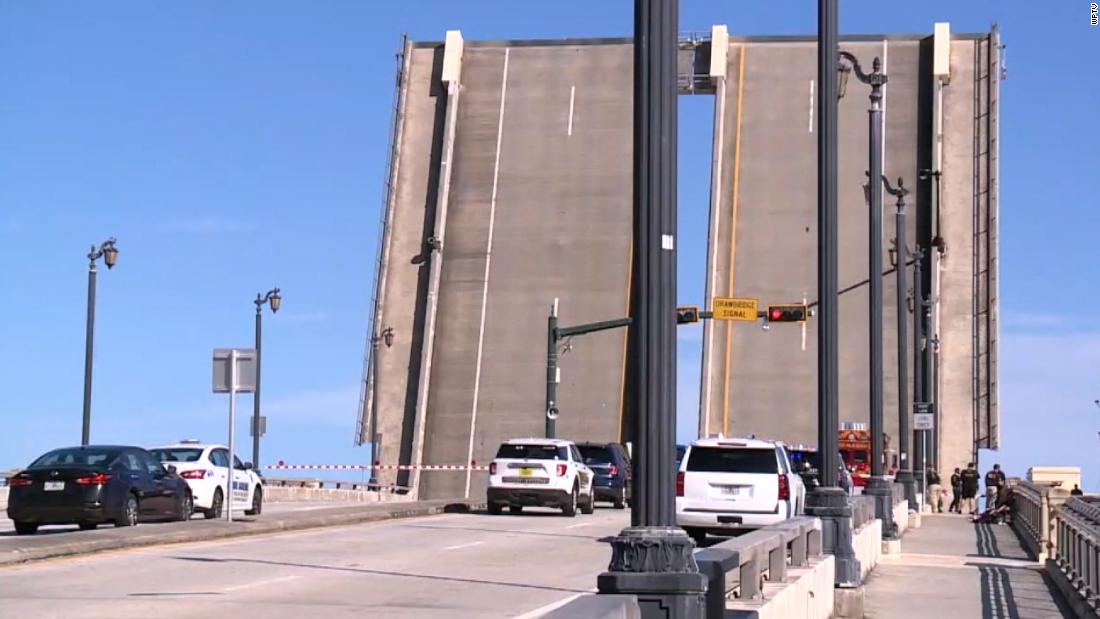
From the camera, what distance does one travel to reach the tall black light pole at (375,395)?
60.9 meters

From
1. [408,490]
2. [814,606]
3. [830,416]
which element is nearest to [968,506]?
[408,490]

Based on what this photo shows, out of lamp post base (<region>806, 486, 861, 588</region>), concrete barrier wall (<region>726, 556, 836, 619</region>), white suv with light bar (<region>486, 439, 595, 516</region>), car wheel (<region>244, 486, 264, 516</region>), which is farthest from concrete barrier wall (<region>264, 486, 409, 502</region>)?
concrete barrier wall (<region>726, 556, 836, 619</region>)

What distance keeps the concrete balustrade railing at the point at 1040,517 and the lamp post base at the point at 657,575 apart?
1991 cm

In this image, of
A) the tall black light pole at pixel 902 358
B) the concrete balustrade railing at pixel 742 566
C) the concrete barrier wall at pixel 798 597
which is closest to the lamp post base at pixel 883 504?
the tall black light pole at pixel 902 358

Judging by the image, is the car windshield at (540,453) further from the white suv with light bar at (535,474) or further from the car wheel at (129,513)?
the car wheel at (129,513)

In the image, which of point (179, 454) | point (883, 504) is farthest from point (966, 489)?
point (179, 454)

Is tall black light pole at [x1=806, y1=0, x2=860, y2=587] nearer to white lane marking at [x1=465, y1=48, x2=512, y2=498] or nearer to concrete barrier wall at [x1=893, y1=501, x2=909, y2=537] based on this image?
concrete barrier wall at [x1=893, y1=501, x2=909, y2=537]

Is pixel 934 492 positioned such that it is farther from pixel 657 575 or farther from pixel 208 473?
pixel 657 575

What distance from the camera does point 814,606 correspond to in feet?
55.4

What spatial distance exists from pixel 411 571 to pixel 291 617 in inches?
243

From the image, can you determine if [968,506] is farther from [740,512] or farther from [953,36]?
[740,512]

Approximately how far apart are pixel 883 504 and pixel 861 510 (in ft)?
14.7

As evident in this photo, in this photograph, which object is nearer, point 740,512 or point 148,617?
point 148,617

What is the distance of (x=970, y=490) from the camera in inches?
2229
